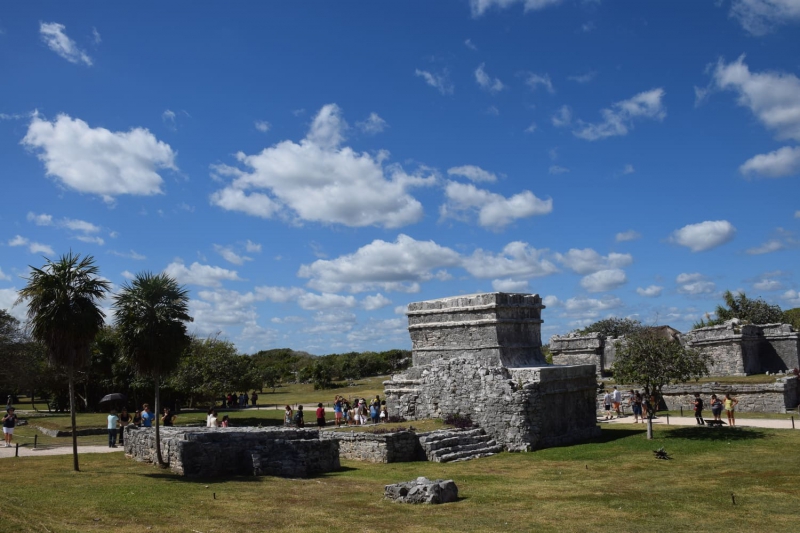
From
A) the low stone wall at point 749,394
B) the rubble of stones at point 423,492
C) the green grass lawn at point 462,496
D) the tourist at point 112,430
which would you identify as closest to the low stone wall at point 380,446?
the green grass lawn at point 462,496

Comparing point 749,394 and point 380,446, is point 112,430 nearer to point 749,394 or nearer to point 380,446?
point 380,446

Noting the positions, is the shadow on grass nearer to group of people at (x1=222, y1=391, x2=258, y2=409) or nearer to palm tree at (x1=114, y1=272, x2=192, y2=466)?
palm tree at (x1=114, y1=272, x2=192, y2=466)

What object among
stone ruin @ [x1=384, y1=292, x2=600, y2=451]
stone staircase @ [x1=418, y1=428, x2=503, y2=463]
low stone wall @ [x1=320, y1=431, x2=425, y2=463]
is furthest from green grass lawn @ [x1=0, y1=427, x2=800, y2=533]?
stone ruin @ [x1=384, y1=292, x2=600, y2=451]

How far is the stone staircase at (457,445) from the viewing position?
21.1 m

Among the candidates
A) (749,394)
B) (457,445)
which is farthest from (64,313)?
(749,394)

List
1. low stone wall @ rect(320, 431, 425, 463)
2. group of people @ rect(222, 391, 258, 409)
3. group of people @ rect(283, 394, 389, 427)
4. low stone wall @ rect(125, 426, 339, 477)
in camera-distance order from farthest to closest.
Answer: group of people @ rect(222, 391, 258, 409) → group of people @ rect(283, 394, 389, 427) → low stone wall @ rect(320, 431, 425, 463) → low stone wall @ rect(125, 426, 339, 477)

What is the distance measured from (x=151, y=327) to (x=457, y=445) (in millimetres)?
10766

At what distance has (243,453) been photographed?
17594mm

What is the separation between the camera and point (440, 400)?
1000 inches

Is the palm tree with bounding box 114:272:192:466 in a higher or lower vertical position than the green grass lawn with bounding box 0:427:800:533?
higher

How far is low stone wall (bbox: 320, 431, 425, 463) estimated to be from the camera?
20859mm

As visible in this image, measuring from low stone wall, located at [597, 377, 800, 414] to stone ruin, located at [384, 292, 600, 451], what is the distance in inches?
393

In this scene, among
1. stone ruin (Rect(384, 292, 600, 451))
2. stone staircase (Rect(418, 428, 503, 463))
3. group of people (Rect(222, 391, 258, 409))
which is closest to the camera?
stone staircase (Rect(418, 428, 503, 463))

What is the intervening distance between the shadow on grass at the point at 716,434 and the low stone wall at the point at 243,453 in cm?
1262
